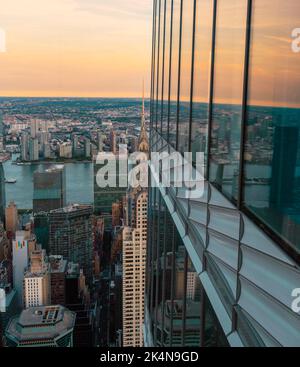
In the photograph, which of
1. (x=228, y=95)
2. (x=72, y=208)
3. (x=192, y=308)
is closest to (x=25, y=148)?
(x=72, y=208)

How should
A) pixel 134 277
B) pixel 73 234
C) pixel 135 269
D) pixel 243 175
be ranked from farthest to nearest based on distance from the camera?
pixel 73 234
pixel 134 277
pixel 135 269
pixel 243 175

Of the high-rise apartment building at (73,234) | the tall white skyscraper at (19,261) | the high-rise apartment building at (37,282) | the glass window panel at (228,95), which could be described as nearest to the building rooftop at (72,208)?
the high-rise apartment building at (73,234)

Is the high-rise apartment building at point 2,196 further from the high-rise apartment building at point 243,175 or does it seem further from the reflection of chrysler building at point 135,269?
the high-rise apartment building at point 243,175

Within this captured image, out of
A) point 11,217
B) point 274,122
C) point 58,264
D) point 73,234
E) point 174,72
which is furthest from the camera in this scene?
point 73,234

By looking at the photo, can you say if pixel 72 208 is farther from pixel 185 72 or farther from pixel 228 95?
pixel 228 95

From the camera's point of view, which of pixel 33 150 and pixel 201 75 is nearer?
pixel 201 75

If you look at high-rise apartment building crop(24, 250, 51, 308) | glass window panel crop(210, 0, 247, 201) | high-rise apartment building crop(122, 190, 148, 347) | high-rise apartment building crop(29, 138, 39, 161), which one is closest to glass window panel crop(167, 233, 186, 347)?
glass window panel crop(210, 0, 247, 201)
